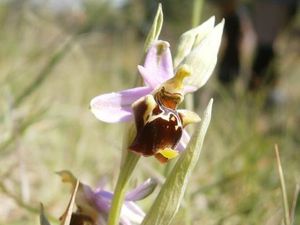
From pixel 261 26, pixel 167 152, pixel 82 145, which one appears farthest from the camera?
pixel 261 26

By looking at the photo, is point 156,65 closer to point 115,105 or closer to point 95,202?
point 115,105

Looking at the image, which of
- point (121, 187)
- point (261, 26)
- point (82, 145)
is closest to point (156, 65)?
point (121, 187)

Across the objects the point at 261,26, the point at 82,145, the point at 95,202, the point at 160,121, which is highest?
the point at 160,121

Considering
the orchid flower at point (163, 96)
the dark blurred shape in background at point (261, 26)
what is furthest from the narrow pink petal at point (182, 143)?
the dark blurred shape in background at point (261, 26)

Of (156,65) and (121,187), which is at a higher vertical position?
(156,65)

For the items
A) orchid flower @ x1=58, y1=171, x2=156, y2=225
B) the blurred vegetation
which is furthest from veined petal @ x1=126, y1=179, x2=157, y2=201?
the blurred vegetation

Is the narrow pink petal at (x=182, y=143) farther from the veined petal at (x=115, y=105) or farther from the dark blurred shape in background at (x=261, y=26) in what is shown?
the dark blurred shape in background at (x=261, y=26)

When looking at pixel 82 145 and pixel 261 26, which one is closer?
pixel 82 145

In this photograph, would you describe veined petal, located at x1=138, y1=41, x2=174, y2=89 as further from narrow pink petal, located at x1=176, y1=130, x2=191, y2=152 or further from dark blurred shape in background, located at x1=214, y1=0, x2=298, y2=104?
dark blurred shape in background, located at x1=214, y1=0, x2=298, y2=104

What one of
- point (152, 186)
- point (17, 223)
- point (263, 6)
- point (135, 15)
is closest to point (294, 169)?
point (17, 223)

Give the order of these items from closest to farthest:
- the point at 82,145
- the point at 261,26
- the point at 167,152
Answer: the point at 167,152
the point at 82,145
the point at 261,26
